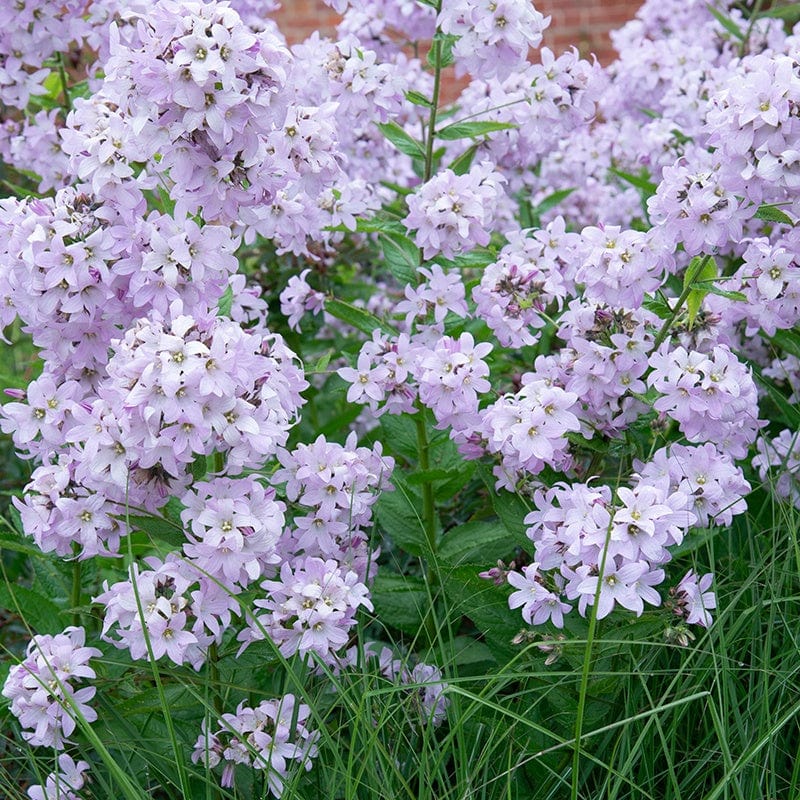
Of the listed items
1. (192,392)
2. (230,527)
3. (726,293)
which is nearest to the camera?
(192,392)

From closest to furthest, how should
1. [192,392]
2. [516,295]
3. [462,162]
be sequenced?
[192,392] < [516,295] < [462,162]

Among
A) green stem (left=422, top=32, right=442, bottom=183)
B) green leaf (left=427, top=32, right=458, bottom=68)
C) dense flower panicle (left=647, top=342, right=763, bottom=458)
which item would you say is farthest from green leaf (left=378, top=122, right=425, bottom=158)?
dense flower panicle (left=647, top=342, right=763, bottom=458)

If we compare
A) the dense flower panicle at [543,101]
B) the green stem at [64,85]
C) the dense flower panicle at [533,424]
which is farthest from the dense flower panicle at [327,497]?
the green stem at [64,85]

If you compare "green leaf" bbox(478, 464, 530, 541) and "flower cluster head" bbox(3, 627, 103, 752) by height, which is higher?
"green leaf" bbox(478, 464, 530, 541)

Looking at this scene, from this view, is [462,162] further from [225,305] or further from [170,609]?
[170,609]

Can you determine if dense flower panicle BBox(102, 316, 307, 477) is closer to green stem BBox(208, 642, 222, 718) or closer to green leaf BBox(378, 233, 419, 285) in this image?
green stem BBox(208, 642, 222, 718)

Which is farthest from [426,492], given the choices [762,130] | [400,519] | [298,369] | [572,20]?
[572,20]

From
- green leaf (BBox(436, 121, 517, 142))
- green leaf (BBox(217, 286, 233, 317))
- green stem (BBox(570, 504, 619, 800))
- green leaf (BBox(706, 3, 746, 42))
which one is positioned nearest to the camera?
green stem (BBox(570, 504, 619, 800))

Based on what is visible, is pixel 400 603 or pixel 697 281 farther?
pixel 400 603
